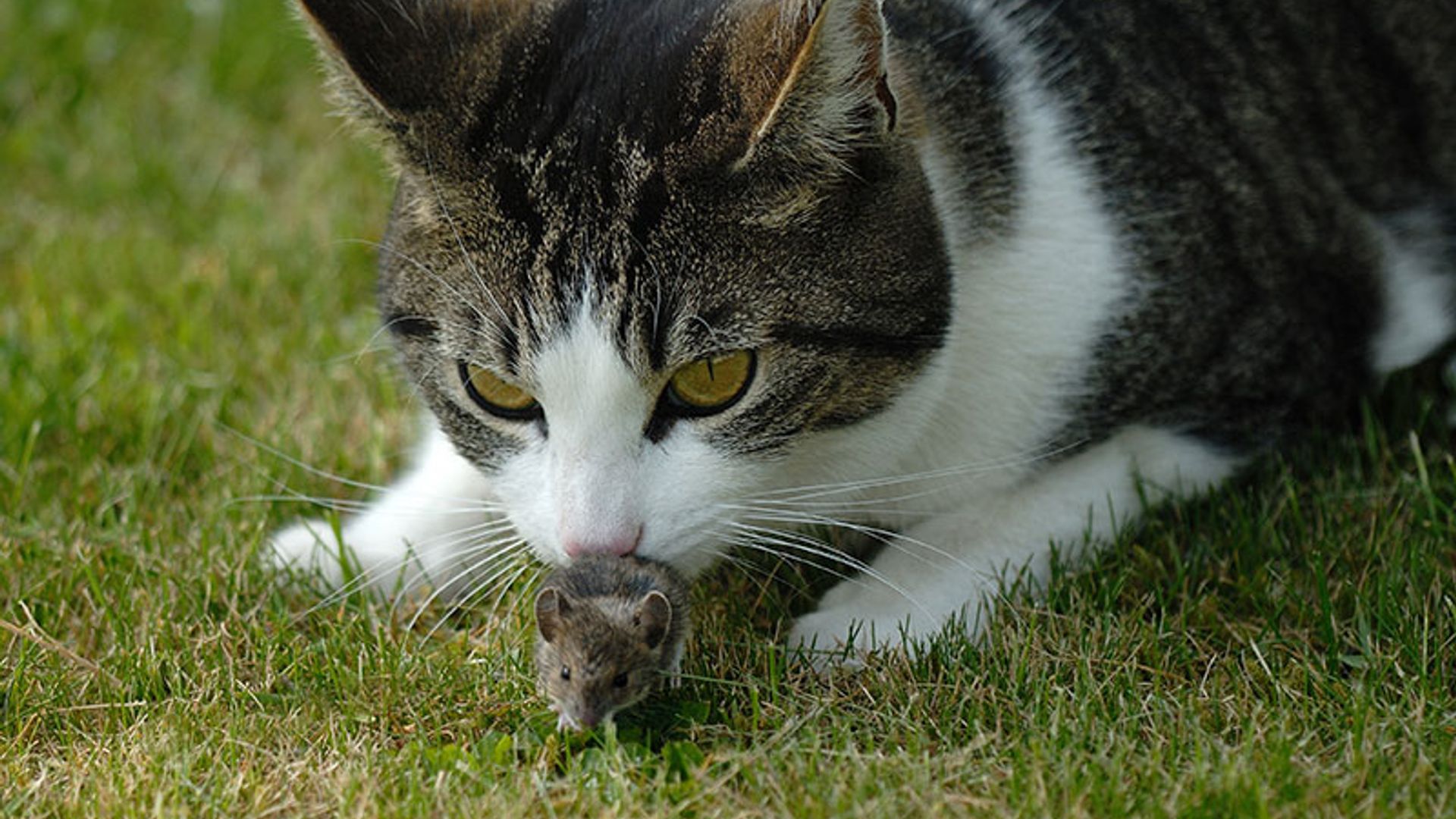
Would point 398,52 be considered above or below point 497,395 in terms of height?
above

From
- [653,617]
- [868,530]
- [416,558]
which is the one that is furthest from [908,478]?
[416,558]

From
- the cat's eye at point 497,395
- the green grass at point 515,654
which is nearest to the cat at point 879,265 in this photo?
the cat's eye at point 497,395

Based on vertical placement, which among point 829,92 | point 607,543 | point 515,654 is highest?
point 829,92

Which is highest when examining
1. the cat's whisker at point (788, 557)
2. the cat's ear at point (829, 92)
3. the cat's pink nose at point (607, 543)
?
the cat's ear at point (829, 92)

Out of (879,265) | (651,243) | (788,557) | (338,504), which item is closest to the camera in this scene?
(651,243)

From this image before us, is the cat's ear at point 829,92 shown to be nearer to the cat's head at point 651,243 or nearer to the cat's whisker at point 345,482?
the cat's head at point 651,243

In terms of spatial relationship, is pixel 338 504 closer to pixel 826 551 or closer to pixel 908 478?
pixel 826 551

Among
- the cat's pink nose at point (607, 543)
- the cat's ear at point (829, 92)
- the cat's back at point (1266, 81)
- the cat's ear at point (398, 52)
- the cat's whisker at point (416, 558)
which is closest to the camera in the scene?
the cat's ear at point (829, 92)

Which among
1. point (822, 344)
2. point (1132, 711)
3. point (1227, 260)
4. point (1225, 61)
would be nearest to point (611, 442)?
point (822, 344)
